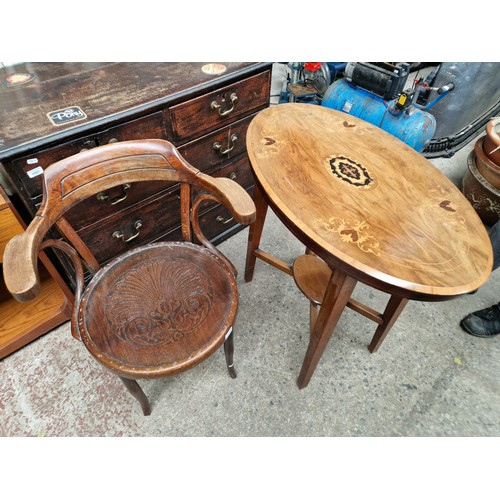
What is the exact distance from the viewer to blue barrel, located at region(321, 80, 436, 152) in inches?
102

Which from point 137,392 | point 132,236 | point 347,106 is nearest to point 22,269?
point 137,392

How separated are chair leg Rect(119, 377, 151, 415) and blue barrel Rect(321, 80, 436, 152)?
103 inches

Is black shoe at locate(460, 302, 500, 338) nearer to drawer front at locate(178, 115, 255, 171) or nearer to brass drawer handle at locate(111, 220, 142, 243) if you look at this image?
drawer front at locate(178, 115, 255, 171)

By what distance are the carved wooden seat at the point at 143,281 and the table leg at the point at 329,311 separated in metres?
0.37

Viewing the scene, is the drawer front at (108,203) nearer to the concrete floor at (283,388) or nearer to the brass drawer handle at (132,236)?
the brass drawer handle at (132,236)

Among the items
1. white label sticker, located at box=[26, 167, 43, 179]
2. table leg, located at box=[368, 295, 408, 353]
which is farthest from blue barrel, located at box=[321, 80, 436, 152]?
white label sticker, located at box=[26, 167, 43, 179]

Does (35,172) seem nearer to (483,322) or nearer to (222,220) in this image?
(222,220)

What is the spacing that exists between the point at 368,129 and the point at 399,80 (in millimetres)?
1216

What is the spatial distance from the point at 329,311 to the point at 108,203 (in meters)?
1.15

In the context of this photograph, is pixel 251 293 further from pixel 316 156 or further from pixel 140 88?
pixel 140 88

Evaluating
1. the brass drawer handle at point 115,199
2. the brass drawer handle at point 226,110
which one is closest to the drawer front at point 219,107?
the brass drawer handle at point 226,110

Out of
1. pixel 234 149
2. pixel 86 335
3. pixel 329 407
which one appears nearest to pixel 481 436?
pixel 329 407

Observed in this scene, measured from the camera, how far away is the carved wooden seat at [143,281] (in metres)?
1.13

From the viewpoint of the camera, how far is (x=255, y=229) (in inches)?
73.7
